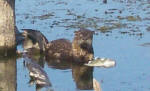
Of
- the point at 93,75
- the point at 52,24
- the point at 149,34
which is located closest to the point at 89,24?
the point at 52,24

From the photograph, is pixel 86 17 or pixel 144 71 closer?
pixel 144 71

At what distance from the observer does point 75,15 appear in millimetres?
20641

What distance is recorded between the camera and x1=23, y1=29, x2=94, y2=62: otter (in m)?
13.7

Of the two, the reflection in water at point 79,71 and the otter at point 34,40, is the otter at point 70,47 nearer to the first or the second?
the otter at point 34,40

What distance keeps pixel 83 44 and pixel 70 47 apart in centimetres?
54

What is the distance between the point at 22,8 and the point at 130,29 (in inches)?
260

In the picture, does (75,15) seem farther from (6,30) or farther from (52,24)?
(6,30)

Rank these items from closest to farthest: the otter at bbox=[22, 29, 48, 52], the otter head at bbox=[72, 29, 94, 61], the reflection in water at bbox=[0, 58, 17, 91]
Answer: the reflection in water at bbox=[0, 58, 17, 91] < the otter head at bbox=[72, 29, 94, 61] < the otter at bbox=[22, 29, 48, 52]

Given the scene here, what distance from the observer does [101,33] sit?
17.1 meters

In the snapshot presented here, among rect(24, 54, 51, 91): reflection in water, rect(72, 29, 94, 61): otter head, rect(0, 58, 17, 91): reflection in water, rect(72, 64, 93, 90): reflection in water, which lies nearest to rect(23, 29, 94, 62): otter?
rect(72, 29, 94, 61): otter head

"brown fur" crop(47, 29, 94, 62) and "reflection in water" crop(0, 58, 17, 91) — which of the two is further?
"brown fur" crop(47, 29, 94, 62)

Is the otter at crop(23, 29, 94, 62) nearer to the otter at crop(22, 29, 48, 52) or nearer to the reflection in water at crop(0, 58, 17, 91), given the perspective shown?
the otter at crop(22, 29, 48, 52)

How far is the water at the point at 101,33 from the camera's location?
39.3 feet

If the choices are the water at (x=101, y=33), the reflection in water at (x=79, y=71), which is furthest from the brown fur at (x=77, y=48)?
the water at (x=101, y=33)
